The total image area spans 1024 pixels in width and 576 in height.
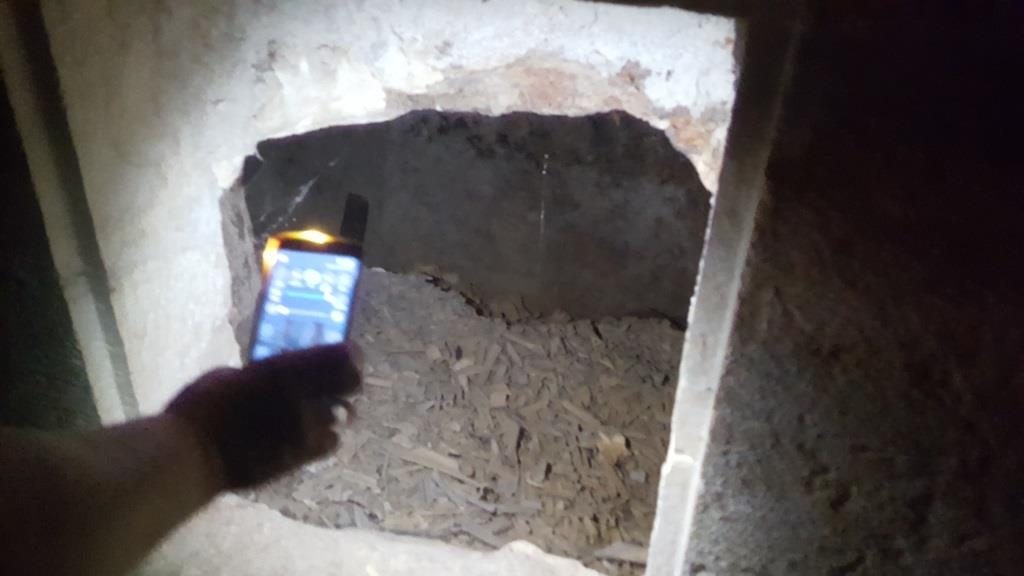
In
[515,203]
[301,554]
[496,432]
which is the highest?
[515,203]

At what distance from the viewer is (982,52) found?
0.64 m

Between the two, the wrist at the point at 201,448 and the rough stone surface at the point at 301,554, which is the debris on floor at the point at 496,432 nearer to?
the rough stone surface at the point at 301,554

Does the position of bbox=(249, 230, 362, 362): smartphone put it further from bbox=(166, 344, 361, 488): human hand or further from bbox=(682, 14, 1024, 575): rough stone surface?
bbox=(682, 14, 1024, 575): rough stone surface

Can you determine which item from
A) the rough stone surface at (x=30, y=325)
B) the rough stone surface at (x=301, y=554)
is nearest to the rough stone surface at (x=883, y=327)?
the rough stone surface at (x=301, y=554)

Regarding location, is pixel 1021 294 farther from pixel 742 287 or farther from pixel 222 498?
pixel 222 498

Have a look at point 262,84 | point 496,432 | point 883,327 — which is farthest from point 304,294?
point 496,432

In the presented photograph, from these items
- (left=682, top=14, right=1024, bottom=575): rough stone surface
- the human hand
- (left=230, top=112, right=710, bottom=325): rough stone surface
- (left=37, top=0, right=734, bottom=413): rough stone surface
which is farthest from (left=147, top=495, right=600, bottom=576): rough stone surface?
(left=230, top=112, right=710, bottom=325): rough stone surface

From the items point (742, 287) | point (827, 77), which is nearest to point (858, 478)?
point (742, 287)

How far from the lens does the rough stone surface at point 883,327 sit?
66cm

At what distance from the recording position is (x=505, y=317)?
Result: 248cm

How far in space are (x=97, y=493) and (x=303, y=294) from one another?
451mm

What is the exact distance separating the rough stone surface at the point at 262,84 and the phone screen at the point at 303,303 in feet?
0.53

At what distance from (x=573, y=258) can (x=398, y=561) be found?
1.39 metres

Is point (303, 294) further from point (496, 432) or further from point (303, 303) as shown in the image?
point (496, 432)
